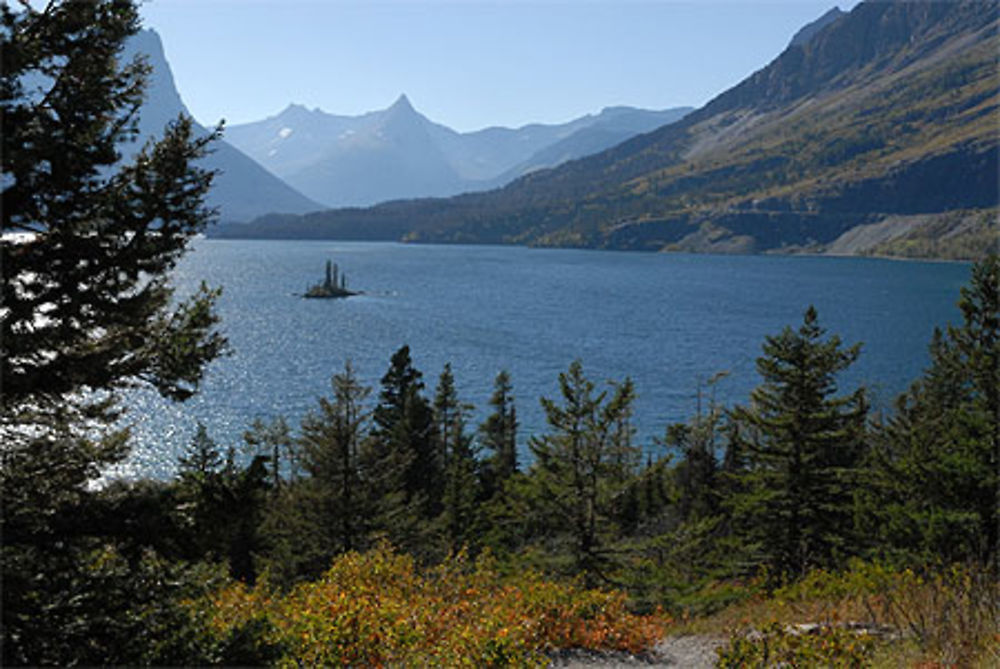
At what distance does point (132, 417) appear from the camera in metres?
66.9

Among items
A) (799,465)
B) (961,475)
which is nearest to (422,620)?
(799,465)

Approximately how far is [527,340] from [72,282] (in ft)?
330

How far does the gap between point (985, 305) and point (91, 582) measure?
27684 mm

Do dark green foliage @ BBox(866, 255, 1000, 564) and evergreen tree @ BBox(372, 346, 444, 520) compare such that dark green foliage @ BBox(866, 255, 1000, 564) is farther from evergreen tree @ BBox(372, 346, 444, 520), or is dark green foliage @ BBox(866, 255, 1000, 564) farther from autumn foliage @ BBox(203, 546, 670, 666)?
evergreen tree @ BBox(372, 346, 444, 520)

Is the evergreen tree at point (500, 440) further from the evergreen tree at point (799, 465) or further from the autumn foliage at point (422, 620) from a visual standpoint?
the autumn foliage at point (422, 620)

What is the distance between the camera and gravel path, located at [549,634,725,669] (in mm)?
12781

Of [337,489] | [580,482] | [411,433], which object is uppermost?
[580,482]

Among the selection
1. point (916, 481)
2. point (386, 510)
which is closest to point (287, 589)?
point (386, 510)

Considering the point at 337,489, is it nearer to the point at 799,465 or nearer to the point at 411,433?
the point at 411,433

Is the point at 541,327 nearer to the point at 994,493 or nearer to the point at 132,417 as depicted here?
the point at 132,417

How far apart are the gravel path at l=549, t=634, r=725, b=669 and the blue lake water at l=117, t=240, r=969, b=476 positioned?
49.9 m

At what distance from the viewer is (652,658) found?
1355 cm

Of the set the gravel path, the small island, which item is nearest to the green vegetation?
the gravel path

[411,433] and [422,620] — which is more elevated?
[422,620]
